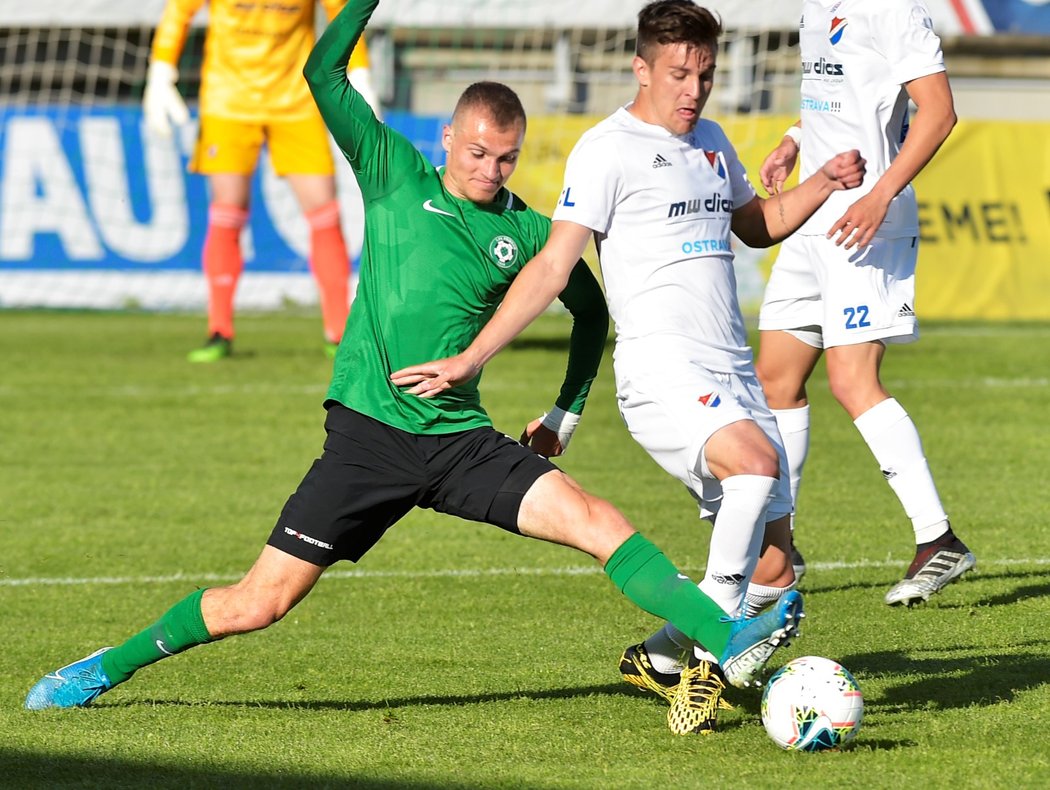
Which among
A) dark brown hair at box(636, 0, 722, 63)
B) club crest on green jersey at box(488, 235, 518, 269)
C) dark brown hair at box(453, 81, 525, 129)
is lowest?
club crest on green jersey at box(488, 235, 518, 269)

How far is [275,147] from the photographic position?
11469 mm

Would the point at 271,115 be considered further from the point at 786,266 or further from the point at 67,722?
the point at 67,722

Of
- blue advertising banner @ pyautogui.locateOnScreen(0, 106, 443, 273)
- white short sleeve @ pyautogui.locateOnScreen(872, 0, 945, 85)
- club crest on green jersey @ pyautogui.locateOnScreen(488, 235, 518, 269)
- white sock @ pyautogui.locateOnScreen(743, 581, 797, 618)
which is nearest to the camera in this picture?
club crest on green jersey @ pyautogui.locateOnScreen(488, 235, 518, 269)

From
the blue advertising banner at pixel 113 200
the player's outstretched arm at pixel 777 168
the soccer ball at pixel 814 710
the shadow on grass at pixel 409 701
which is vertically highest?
the player's outstretched arm at pixel 777 168

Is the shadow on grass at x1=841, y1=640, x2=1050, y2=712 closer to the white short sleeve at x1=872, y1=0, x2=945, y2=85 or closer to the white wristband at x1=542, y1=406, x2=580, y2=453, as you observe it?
the white wristband at x1=542, y1=406, x2=580, y2=453

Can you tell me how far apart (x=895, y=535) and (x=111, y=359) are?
7.24m

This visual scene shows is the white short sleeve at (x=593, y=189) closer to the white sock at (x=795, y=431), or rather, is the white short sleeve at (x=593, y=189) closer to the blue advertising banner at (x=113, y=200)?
the white sock at (x=795, y=431)

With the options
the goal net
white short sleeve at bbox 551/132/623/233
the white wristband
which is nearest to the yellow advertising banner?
the goal net

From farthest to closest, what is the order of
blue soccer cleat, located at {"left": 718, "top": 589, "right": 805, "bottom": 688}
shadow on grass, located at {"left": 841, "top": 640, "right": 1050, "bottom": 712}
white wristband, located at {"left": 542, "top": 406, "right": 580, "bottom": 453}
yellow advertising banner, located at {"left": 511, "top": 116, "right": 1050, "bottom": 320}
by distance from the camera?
yellow advertising banner, located at {"left": 511, "top": 116, "right": 1050, "bottom": 320}
white wristband, located at {"left": 542, "top": 406, "right": 580, "bottom": 453}
shadow on grass, located at {"left": 841, "top": 640, "right": 1050, "bottom": 712}
blue soccer cleat, located at {"left": 718, "top": 589, "right": 805, "bottom": 688}

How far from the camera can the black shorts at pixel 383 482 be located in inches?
170

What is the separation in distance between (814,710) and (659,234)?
1.33 metres

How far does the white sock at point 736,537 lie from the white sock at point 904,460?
1.42 meters

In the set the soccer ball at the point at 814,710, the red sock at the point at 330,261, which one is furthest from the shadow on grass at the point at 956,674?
the red sock at the point at 330,261

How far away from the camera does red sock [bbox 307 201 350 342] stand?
11.5 m
